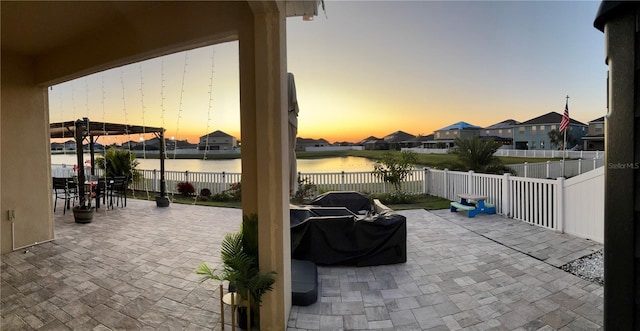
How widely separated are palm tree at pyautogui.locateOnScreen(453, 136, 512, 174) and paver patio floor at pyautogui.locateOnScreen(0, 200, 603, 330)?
5930 millimetres

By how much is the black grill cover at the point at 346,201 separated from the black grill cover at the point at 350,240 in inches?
73.8

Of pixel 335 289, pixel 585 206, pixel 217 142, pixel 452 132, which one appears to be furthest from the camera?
pixel 452 132

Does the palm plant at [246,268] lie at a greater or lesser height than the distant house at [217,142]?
lesser

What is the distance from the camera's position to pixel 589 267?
3.88 meters

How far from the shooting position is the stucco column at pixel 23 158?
481 cm

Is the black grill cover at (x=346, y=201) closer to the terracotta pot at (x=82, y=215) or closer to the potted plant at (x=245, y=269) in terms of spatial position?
the potted plant at (x=245, y=269)

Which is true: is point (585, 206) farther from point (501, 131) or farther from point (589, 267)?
point (501, 131)

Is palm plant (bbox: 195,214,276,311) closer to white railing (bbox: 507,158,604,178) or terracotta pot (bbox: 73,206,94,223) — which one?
terracotta pot (bbox: 73,206,94,223)

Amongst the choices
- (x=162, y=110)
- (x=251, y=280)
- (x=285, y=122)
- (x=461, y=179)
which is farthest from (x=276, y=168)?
(x=461, y=179)

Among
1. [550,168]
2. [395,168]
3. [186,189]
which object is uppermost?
[395,168]

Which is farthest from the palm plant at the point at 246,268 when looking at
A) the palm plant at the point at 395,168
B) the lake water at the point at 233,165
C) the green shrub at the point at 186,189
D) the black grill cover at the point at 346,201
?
the green shrub at the point at 186,189

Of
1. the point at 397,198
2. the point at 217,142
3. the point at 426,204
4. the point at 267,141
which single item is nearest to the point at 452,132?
the point at 397,198

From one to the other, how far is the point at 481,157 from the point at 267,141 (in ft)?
34.6

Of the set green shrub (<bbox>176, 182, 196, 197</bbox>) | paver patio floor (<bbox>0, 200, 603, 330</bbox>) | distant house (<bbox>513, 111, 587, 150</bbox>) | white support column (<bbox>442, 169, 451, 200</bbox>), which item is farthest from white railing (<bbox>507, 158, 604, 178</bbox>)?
distant house (<bbox>513, 111, 587, 150</bbox>)
